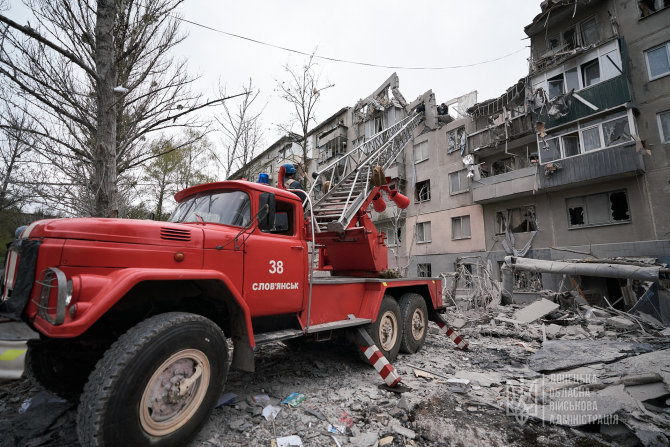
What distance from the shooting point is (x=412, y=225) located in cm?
2255

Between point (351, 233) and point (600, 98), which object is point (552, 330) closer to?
point (351, 233)

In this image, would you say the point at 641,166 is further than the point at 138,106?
Yes

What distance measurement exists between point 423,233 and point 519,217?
6.17 m

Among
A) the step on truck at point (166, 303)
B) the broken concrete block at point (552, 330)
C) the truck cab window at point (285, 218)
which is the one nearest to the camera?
the step on truck at point (166, 303)

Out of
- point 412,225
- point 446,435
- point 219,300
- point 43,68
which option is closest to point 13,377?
point 219,300

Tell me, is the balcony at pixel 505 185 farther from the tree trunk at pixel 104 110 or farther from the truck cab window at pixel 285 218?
the tree trunk at pixel 104 110

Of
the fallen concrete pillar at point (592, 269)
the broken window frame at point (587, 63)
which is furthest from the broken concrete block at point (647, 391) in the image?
the broken window frame at point (587, 63)

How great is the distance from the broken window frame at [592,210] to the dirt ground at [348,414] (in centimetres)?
1322

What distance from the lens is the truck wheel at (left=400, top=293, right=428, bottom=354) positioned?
609cm

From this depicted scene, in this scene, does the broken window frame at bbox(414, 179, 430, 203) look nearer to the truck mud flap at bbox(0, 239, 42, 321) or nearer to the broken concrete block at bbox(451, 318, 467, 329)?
the broken concrete block at bbox(451, 318, 467, 329)

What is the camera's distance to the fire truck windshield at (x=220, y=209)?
3721 mm

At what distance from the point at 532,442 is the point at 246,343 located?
298 cm

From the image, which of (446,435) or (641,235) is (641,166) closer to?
(641,235)

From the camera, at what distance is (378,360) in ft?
14.7
